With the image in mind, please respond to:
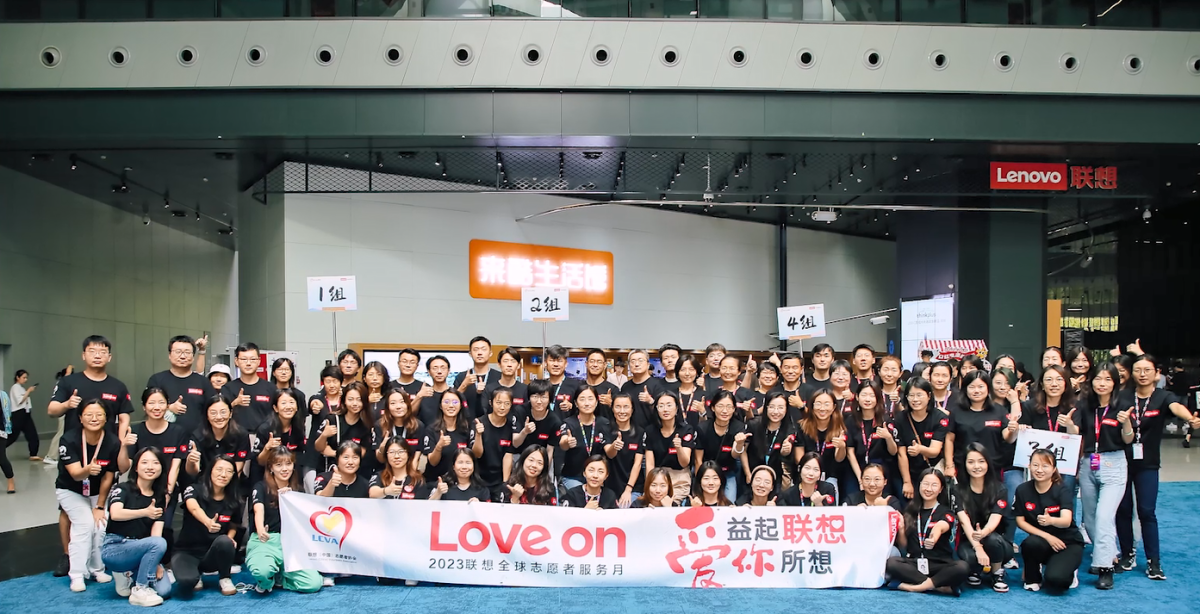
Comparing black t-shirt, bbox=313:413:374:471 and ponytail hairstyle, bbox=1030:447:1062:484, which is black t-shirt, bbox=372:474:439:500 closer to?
black t-shirt, bbox=313:413:374:471

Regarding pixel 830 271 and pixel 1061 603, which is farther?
pixel 830 271

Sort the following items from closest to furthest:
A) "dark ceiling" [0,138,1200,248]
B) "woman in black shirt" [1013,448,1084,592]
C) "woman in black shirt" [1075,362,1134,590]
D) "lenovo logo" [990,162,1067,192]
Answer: "woman in black shirt" [1013,448,1084,592]
"woman in black shirt" [1075,362,1134,590]
"dark ceiling" [0,138,1200,248]
"lenovo logo" [990,162,1067,192]

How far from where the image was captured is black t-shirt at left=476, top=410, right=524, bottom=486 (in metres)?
6.81

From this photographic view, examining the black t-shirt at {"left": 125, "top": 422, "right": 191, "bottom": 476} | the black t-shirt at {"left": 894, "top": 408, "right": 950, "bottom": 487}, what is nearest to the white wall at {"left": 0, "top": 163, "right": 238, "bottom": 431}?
the black t-shirt at {"left": 125, "top": 422, "right": 191, "bottom": 476}

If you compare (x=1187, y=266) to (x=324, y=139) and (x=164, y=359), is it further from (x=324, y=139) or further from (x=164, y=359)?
(x=164, y=359)

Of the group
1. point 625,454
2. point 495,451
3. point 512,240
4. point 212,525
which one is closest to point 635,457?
point 625,454

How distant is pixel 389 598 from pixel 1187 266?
2112 cm

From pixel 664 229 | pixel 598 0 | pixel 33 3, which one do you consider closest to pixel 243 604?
pixel 598 0

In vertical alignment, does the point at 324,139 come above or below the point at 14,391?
above

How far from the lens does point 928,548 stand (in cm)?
597

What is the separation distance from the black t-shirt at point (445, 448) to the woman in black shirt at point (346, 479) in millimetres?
569

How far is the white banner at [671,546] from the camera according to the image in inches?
235

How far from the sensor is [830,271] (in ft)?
71.4

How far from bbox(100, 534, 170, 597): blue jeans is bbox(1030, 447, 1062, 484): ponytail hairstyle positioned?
6264mm
